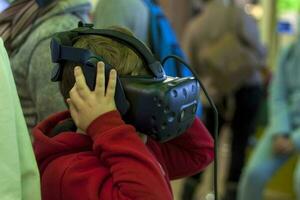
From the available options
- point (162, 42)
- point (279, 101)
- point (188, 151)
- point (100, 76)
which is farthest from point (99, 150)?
point (279, 101)

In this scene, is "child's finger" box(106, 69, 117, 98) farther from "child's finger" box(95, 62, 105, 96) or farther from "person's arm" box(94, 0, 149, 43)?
"person's arm" box(94, 0, 149, 43)

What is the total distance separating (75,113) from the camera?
3.75 feet

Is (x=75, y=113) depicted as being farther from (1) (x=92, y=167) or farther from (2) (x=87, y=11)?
(2) (x=87, y=11)

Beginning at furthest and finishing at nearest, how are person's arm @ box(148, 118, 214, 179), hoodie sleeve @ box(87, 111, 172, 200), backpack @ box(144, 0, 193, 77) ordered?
backpack @ box(144, 0, 193, 77), person's arm @ box(148, 118, 214, 179), hoodie sleeve @ box(87, 111, 172, 200)

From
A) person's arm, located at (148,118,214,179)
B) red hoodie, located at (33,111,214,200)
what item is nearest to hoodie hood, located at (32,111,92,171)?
red hoodie, located at (33,111,214,200)

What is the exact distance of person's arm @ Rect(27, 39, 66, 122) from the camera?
148cm

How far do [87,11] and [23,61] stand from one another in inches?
10.7

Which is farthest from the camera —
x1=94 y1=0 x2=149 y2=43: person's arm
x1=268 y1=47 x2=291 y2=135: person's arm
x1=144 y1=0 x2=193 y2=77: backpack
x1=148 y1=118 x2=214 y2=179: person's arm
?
x1=268 y1=47 x2=291 y2=135: person's arm

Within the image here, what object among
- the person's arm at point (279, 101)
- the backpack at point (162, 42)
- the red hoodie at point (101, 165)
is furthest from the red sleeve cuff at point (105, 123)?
the person's arm at point (279, 101)

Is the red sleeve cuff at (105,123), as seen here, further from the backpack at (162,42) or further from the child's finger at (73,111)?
the backpack at (162,42)

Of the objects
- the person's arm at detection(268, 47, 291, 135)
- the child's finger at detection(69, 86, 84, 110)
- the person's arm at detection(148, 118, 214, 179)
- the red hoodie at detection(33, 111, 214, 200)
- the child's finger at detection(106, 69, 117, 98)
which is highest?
the child's finger at detection(106, 69, 117, 98)

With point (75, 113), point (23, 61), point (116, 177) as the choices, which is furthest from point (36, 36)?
point (116, 177)

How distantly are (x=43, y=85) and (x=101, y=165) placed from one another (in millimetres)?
431

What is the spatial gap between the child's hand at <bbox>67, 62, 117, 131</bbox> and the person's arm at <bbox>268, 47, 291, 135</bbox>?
82.4 inches
